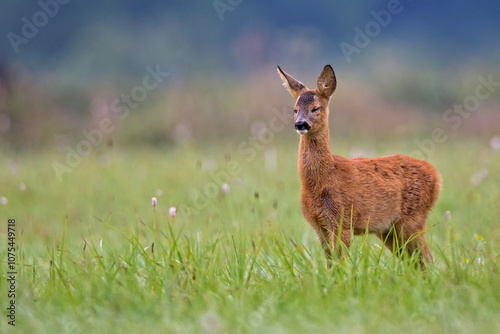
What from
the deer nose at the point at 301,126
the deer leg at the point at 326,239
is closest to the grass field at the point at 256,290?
the deer leg at the point at 326,239

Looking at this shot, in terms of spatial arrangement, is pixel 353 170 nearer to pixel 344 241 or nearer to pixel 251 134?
pixel 344 241

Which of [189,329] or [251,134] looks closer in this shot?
[189,329]

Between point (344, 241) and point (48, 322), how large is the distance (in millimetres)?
2062

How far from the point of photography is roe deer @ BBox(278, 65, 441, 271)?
5059mm

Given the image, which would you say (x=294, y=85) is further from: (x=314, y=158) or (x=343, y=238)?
(x=343, y=238)

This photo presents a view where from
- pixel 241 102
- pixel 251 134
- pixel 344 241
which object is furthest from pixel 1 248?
pixel 241 102

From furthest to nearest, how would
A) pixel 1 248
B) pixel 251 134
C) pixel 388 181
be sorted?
pixel 251 134 → pixel 1 248 → pixel 388 181

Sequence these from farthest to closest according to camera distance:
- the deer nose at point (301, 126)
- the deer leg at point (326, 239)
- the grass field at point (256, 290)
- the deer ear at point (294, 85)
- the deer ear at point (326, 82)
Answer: the deer ear at point (294, 85) < the deer ear at point (326, 82) < the deer leg at point (326, 239) < the deer nose at point (301, 126) < the grass field at point (256, 290)

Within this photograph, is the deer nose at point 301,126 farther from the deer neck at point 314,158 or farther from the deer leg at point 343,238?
the deer leg at point 343,238

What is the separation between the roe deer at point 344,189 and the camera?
5.06 metres

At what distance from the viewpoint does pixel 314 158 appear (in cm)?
518

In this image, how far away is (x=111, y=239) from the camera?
7598 mm

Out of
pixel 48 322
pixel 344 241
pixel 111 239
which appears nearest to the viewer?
pixel 48 322

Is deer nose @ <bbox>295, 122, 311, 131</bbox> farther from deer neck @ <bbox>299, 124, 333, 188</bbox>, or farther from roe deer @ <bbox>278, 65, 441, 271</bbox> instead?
deer neck @ <bbox>299, 124, 333, 188</bbox>
